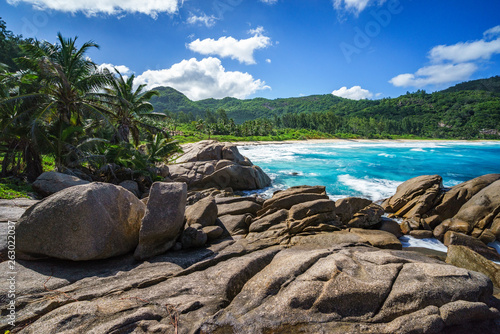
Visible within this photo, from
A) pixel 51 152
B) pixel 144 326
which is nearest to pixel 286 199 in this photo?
pixel 144 326

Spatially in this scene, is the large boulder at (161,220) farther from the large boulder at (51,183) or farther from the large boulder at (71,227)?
the large boulder at (51,183)

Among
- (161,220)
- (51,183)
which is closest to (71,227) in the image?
(161,220)

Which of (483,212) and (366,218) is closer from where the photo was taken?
(366,218)

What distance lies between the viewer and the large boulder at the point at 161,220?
243 inches

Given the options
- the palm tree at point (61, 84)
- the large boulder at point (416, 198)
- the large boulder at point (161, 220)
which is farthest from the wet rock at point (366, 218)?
the palm tree at point (61, 84)

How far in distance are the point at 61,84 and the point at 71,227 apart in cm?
1393

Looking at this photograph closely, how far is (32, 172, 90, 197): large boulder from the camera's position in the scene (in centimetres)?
1084

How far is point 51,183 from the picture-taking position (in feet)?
35.9

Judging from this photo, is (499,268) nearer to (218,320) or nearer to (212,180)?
(218,320)

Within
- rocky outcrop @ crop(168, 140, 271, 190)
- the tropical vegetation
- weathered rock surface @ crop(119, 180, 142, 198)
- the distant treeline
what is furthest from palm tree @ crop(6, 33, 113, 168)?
the distant treeline

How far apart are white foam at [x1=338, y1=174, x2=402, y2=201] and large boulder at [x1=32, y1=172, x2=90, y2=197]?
815 inches

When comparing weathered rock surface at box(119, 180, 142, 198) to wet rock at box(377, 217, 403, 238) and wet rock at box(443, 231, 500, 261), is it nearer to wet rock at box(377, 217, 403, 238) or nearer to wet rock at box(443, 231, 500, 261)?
wet rock at box(377, 217, 403, 238)

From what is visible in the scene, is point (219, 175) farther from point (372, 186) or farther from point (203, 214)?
point (372, 186)

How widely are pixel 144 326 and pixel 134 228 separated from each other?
3.35 metres
